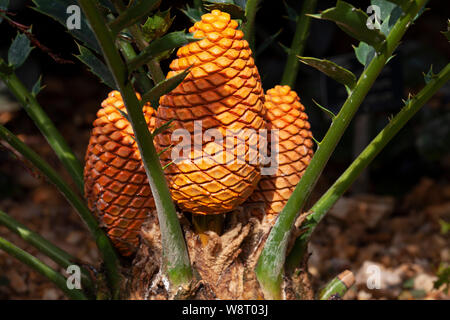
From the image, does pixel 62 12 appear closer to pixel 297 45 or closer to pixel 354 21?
pixel 354 21

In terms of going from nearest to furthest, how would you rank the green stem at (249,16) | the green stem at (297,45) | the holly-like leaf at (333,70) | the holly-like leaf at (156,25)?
1. the holly-like leaf at (333,70)
2. the holly-like leaf at (156,25)
3. the green stem at (249,16)
4. the green stem at (297,45)

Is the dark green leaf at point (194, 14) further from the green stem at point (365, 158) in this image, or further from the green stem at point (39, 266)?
the green stem at point (39, 266)

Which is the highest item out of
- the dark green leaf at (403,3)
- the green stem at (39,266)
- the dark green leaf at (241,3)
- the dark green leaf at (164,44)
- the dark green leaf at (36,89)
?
the dark green leaf at (241,3)

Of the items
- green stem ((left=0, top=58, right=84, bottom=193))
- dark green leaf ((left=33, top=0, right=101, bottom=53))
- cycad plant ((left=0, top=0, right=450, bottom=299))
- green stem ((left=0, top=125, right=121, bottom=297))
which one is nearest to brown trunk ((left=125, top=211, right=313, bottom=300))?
cycad plant ((left=0, top=0, right=450, bottom=299))

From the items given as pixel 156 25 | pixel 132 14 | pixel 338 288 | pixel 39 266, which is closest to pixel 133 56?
pixel 156 25

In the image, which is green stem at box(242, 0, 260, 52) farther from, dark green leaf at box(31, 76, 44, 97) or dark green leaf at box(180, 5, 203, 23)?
dark green leaf at box(31, 76, 44, 97)

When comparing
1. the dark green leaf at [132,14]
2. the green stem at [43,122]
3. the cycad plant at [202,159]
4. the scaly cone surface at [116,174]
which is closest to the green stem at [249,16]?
the cycad plant at [202,159]
